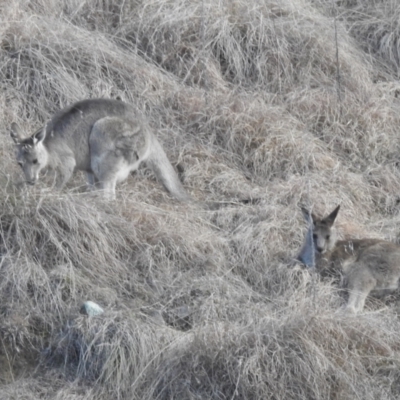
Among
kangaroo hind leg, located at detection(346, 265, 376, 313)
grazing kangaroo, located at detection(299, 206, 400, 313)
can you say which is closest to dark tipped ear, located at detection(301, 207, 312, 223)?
grazing kangaroo, located at detection(299, 206, 400, 313)

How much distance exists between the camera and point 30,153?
982 cm

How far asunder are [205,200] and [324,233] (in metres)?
1.46

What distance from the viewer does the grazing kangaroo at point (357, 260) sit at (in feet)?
28.8

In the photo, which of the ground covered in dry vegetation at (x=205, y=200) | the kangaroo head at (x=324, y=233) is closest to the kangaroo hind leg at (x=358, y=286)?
the ground covered in dry vegetation at (x=205, y=200)

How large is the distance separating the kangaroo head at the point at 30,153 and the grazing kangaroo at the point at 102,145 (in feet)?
0.15

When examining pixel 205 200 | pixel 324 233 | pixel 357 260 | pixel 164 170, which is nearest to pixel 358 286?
pixel 357 260

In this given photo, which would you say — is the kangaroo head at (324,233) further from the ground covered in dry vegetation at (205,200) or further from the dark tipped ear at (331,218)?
the ground covered in dry vegetation at (205,200)

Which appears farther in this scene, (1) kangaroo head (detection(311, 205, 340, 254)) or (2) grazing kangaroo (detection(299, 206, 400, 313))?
(1) kangaroo head (detection(311, 205, 340, 254))

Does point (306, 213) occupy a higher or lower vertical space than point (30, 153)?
higher

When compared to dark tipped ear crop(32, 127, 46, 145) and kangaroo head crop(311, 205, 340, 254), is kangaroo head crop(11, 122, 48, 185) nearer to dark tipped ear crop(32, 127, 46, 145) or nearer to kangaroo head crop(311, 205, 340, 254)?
dark tipped ear crop(32, 127, 46, 145)

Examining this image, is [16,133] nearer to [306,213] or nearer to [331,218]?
[306,213]

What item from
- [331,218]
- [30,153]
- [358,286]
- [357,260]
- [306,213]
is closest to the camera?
[358,286]

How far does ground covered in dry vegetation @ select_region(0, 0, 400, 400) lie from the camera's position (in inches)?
309

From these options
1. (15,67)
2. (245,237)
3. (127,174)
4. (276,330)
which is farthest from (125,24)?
(276,330)
